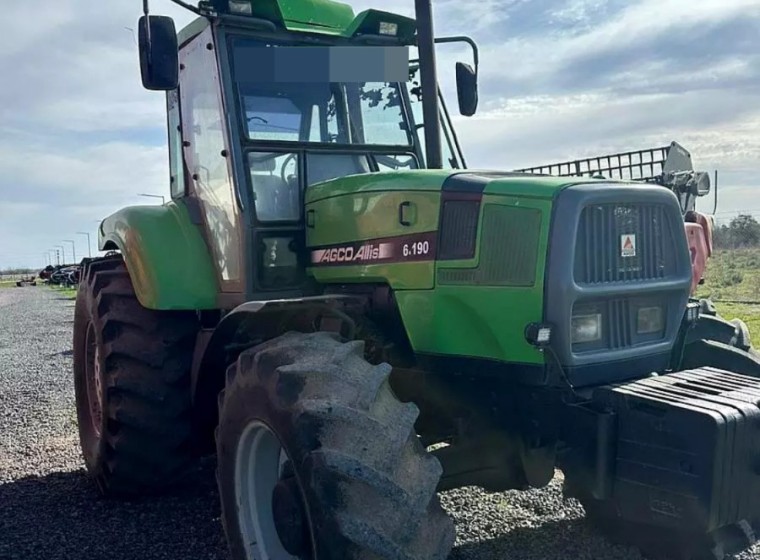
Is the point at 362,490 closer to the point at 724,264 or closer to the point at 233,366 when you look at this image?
the point at 233,366

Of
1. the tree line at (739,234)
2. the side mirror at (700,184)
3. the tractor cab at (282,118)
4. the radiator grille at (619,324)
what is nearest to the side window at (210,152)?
the tractor cab at (282,118)

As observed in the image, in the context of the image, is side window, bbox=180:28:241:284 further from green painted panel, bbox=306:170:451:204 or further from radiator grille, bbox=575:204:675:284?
radiator grille, bbox=575:204:675:284

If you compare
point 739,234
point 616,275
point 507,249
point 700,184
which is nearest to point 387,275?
point 507,249

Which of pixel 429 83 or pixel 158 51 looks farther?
pixel 429 83

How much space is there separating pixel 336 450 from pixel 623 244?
1.55 metres

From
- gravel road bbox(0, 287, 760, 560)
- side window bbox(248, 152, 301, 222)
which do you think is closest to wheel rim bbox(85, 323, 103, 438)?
gravel road bbox(0, 287, 760, 560)

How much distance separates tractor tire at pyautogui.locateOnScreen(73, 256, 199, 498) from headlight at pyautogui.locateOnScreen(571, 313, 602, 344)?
2.47m

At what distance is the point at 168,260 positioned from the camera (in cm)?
483

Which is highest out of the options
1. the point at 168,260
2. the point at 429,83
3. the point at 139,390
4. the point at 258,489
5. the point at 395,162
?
the point at 429,83

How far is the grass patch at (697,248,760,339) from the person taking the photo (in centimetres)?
1524

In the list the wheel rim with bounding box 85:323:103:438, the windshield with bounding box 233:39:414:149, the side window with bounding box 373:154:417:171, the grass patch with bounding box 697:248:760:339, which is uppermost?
the windshield with bounding box 233:39:414:149

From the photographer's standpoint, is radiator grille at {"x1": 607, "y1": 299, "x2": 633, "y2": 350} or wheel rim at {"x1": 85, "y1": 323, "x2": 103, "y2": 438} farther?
wheel rim at {"x1": 85, "y1": 323, "x2": 103, "y2": 438}

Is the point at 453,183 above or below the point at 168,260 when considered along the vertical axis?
above

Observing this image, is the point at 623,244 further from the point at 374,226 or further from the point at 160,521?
the point at 160,521
